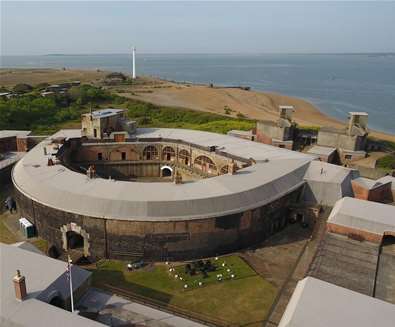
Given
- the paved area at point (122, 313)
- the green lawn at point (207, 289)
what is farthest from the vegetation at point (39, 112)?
the paved area at point (122, 313)

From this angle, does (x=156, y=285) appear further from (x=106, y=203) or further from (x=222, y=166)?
(x=222, y=166)

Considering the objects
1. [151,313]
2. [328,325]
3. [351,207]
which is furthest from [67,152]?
[328,325]

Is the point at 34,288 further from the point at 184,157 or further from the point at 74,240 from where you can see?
the point at 184,157

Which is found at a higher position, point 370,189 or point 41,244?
point 370,189

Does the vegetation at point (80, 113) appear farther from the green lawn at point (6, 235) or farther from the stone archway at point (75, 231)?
the stone archway at point (75, 231)

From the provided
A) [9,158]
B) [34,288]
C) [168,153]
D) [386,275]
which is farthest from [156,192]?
[9,158]

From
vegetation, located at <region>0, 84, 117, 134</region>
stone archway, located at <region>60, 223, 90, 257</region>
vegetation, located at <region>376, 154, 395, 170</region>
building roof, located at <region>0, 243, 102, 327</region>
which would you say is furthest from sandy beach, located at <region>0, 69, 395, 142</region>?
building roof, located at <region>0, 243, 102, 327</region>

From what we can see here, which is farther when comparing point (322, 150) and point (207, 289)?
point (322, 150)
